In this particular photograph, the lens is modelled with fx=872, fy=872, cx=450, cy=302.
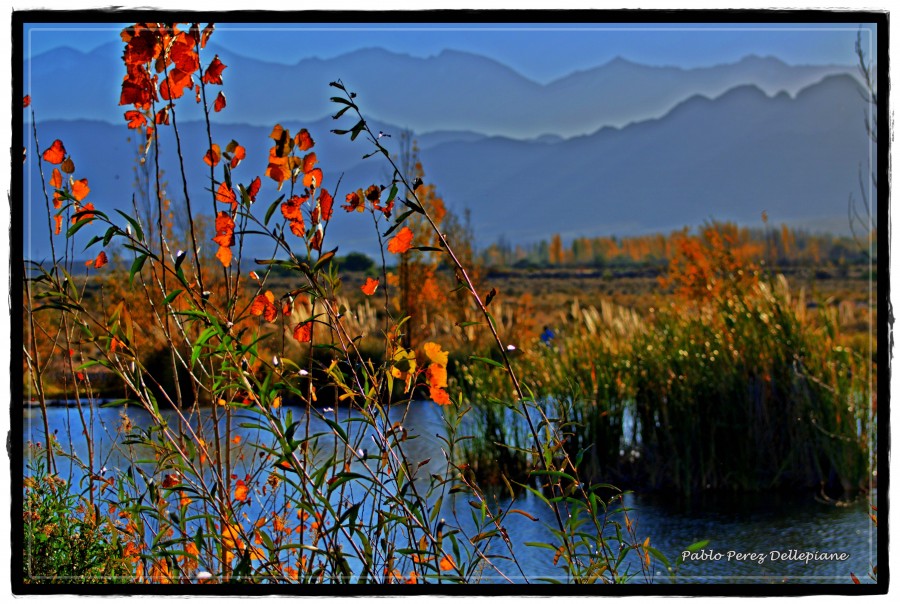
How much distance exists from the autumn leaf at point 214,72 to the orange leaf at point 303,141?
30 cm

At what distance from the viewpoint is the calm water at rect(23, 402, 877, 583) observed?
297cm

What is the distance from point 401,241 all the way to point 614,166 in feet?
19.8

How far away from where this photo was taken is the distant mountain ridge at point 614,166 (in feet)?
10.2

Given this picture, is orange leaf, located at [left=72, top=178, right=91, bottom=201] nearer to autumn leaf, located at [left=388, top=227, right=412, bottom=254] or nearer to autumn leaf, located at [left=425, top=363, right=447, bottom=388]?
autumn leaf, located at [left=388, top=227, right=412, bottom=254]

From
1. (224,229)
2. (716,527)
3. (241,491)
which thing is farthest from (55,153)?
(716,527)

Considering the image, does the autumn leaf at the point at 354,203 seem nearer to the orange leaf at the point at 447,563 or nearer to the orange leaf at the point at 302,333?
the orange leaf at the point at 302,333

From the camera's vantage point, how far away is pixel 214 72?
7.68ft

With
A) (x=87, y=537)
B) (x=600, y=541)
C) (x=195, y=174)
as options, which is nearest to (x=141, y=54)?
(x=195, y=174)

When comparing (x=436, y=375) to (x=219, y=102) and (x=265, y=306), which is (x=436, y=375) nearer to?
(x=265, y=306)

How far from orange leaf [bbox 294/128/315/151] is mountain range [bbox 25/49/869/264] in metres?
0.13

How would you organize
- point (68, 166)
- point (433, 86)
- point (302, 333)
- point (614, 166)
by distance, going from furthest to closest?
point (614, 166) < point (433, 86) < point (68, 166) < point (302, 333)

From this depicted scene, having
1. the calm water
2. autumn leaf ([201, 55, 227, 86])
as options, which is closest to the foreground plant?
autumn leaf ([201, 55, 227, 86])

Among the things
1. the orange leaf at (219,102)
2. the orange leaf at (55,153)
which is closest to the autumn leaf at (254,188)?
the orange leaf at (219,102)

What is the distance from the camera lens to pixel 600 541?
215cm
